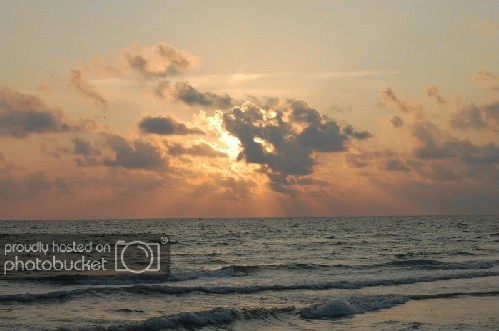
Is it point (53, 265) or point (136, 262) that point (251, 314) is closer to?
point (136, 262)

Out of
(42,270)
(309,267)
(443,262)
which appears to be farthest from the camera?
(443,262)

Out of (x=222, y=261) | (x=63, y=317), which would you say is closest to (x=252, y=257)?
(x=222, y=261)

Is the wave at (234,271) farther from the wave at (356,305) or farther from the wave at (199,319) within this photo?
the wave at (356,305)

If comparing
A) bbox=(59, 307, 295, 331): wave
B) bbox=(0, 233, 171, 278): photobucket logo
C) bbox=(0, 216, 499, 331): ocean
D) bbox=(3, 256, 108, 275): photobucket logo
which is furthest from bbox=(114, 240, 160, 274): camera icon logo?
bbox=(59, 307, 295, 331): wave

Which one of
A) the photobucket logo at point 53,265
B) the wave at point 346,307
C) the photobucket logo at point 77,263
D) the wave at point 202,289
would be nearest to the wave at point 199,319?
the wave at point 346,307

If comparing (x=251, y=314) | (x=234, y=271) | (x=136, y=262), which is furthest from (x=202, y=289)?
(x=136, y=262)

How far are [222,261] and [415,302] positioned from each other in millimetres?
25974

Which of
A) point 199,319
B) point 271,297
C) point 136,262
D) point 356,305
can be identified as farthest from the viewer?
point 136,262

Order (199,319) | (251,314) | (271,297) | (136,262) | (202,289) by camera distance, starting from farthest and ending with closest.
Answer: (136,262), (202,289), (271,297), (251,314), (199,319)

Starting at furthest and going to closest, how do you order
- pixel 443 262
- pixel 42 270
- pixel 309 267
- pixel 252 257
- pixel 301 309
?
pixel 252 257, pixel 443 262, pixel 309 267, pixel 42 270, pixel 301 309

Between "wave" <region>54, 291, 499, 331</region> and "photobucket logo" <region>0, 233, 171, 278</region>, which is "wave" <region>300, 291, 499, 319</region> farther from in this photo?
"photobucket logo" <region>0, 233, 171, 278</region>

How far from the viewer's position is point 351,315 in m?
27.4

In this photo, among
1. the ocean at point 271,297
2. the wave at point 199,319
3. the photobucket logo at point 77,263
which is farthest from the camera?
the photobucket logo at point 77,263

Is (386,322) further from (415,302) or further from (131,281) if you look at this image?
(131,281)
